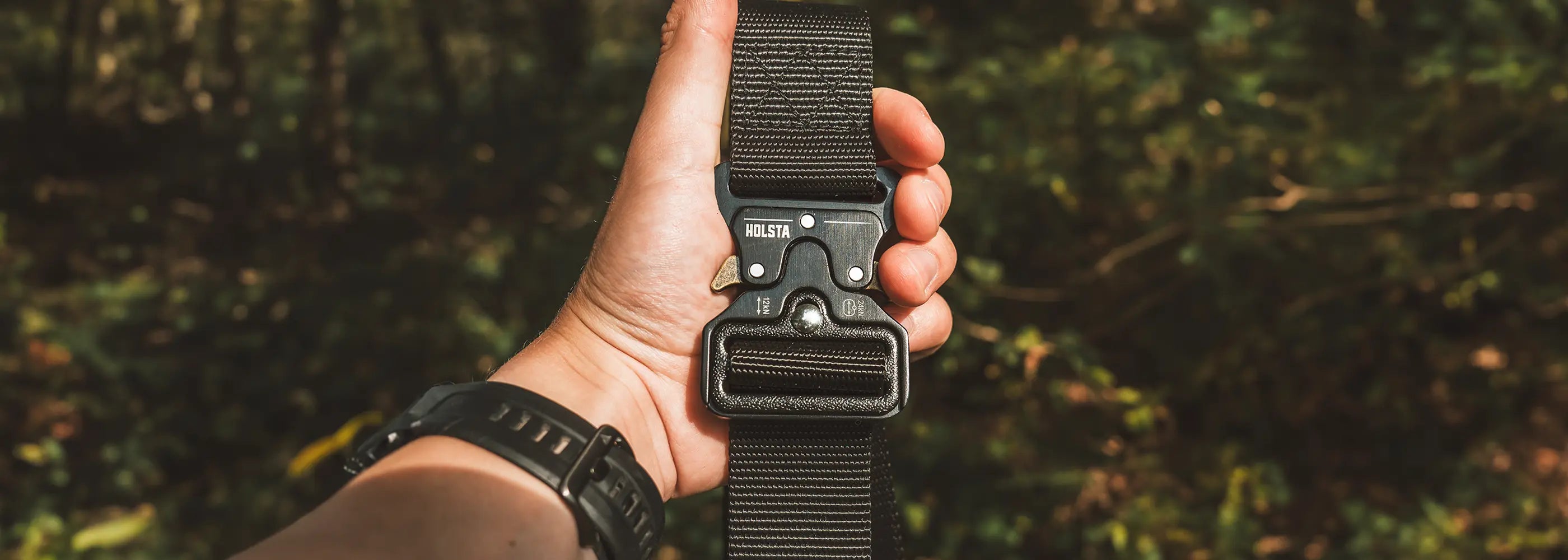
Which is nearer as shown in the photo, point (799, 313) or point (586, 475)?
point (586, 475)

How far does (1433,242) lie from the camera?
310 cm

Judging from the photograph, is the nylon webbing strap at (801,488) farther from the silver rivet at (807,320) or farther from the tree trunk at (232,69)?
the tree trunk at (232,69)

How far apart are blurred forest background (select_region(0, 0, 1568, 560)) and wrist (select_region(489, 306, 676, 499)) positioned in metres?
1.50

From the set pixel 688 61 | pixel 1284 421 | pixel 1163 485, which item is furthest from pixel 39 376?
pixel 1284 421

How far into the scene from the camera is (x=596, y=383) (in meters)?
1.60

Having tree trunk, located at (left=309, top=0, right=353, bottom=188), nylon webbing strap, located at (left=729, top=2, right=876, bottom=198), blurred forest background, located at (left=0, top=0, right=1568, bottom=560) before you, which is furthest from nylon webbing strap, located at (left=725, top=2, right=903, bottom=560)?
tree trunk, located at (left=309, top=0, right=353, bottom=188)

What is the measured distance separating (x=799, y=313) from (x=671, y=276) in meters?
0.25

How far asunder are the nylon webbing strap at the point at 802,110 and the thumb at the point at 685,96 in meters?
0.11

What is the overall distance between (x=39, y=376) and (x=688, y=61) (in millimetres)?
4446

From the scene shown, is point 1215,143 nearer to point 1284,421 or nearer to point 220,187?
point 1284,421

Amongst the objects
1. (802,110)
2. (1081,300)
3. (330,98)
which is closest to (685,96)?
(802,110)

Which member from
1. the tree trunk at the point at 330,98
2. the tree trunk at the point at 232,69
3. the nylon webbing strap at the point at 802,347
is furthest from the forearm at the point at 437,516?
the tree trunk at the point at 232,69

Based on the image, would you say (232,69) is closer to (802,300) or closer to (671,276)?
(671,276)

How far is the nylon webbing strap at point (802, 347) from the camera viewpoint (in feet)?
4.93
